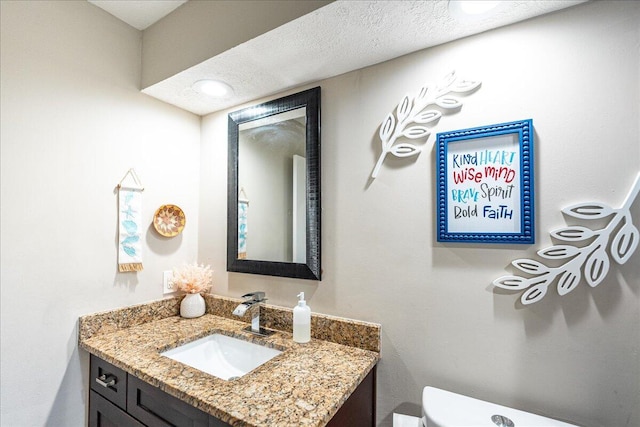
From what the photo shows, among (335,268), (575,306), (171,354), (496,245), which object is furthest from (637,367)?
(171,354)

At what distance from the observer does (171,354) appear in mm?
1279

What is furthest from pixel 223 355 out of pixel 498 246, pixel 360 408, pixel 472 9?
pixel 472 9

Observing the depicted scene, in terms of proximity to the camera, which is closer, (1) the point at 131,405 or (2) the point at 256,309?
(1) the point at 131,405

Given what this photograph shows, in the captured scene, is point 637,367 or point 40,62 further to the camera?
point 40,62

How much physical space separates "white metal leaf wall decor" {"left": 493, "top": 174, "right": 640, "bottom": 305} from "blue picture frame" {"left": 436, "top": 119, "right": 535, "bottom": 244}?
85mm

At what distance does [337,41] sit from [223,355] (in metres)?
1.46

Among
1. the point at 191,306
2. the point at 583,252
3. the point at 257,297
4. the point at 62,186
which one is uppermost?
the point at 62,186

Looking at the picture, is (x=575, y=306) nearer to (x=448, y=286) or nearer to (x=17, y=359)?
(x=448, y=286)

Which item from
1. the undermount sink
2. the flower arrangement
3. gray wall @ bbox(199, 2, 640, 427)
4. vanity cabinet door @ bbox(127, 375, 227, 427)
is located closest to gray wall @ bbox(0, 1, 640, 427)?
gray wall @ bbox(199, 2, 640, 427)

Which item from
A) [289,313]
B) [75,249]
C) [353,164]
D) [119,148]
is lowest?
[289,313]

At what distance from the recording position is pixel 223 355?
4.64 feet

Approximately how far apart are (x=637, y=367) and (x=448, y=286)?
1.71 feet

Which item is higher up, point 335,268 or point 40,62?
point 40,62

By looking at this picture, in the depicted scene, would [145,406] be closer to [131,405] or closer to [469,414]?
[131,405]
